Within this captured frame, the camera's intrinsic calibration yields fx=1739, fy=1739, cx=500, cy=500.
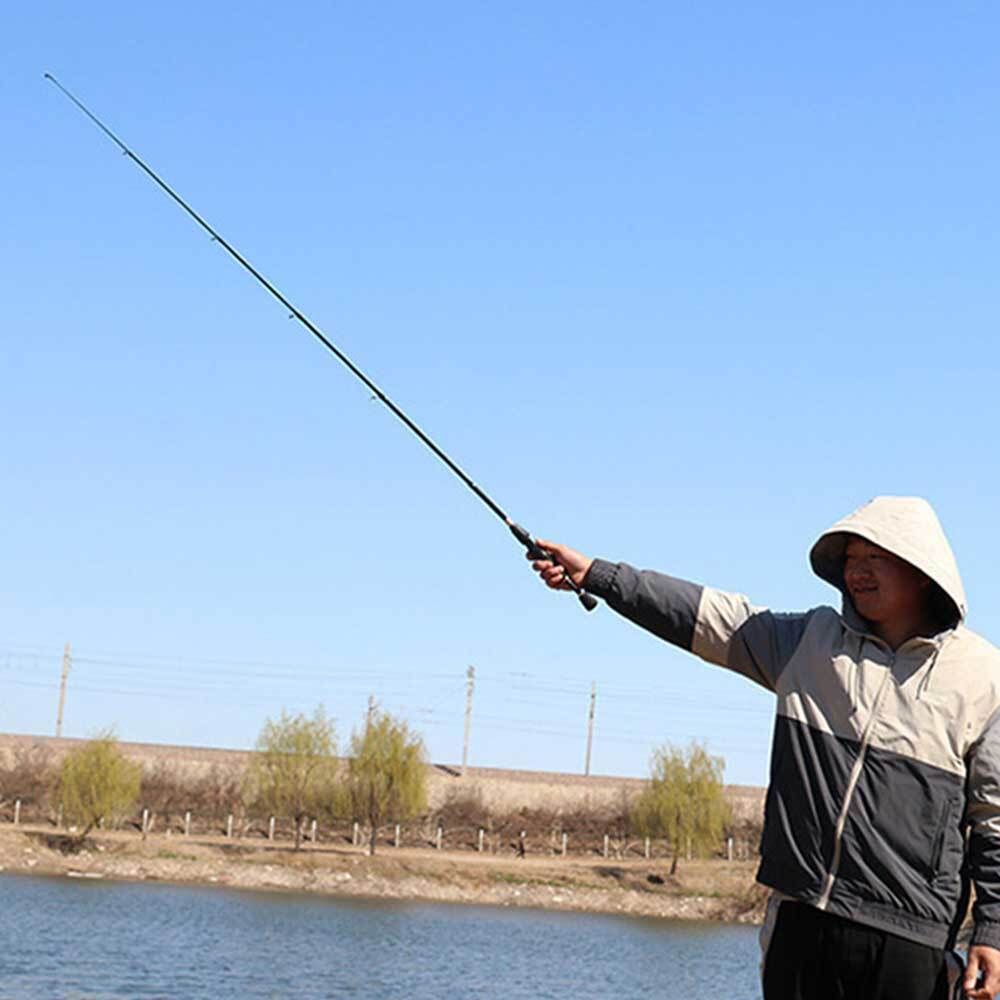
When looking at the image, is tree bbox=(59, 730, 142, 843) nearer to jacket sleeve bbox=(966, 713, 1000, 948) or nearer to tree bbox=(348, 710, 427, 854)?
tree bbox=(348, 710, 427, 854)

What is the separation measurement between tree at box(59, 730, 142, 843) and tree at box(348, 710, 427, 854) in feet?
25.7

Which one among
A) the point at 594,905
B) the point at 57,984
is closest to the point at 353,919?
the point at 594,905

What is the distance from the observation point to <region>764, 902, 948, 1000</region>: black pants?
4230 mm

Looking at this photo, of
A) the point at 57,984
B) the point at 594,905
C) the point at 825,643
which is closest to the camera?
the point at 825,643

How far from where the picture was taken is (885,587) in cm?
453

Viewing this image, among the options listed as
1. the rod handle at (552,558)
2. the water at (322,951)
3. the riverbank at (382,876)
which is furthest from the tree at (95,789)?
the rod handle at (552,558)

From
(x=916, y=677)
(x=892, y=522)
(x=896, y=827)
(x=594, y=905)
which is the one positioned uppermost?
(x=892, y=522)

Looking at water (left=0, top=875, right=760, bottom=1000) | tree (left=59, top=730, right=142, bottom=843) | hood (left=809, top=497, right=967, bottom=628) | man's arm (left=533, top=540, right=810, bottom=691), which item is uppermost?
hood (left=809, top=497, right=967, bottom=628)

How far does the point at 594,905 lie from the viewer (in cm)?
5491

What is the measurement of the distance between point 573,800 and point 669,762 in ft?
19.3

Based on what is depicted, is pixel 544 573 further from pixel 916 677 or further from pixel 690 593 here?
pixel 916 677

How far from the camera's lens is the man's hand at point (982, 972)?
4.25m

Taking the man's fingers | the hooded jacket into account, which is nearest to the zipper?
the hooded jacket

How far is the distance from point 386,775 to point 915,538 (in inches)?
2294
